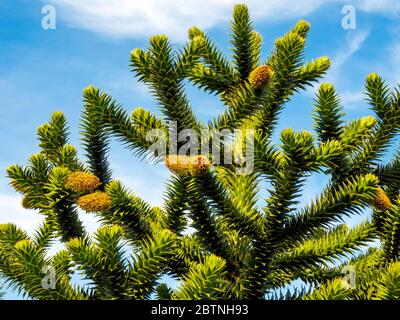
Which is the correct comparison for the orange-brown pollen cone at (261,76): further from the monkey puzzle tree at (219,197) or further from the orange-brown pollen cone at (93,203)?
the orange-brown pollen cone at (93,203)

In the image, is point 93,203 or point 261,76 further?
point 261,76

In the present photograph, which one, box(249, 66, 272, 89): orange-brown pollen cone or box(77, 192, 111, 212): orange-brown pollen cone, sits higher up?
box(249, 66, 272, 89): orange-brown pollen cone

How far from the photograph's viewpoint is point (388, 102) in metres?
4.74

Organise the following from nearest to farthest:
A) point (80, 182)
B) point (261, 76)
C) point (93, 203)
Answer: point (93, 203), point (80, 182), point (261, 76)

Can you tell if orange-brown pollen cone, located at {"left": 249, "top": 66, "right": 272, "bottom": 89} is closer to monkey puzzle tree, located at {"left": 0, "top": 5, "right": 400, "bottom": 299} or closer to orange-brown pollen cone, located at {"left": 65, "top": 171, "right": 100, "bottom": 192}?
monkey puzzle tree, located at {"left": 0, "top": 5, "right": 400, "bottom": 299}

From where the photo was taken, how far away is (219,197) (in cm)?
407

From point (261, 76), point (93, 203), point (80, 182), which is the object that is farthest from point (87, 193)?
point (261, 76)

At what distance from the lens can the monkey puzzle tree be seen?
3.75 meters

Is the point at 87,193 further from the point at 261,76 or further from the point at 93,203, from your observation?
the point at 261,76

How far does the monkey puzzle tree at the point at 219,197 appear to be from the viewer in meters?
3.75

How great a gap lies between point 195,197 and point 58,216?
1047mm

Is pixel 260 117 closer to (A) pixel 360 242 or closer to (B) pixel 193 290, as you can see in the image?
(A) pixel 360 242

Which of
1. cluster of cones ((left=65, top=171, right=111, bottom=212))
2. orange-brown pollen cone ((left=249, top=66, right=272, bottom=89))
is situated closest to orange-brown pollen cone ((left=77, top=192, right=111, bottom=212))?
cluster of cones ((left=65, top=171, right=111, bottom=212))

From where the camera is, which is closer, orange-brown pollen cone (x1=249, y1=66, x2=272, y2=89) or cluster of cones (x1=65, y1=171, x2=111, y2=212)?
cluster of cones (x1=65, y1=171, x2=111, y2=212)
